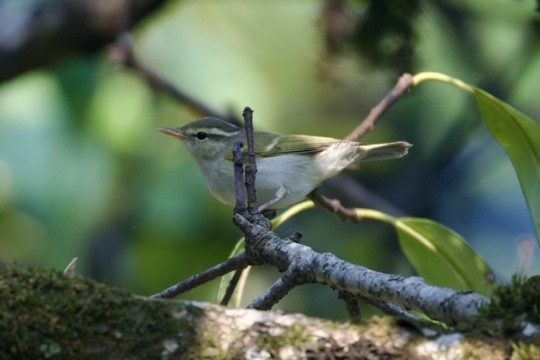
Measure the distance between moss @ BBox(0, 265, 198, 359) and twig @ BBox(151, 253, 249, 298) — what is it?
0.59m

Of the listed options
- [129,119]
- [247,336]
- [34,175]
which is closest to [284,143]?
[129,119]

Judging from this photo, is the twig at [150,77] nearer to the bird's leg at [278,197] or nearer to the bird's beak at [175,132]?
the bird's beak at [175,132]

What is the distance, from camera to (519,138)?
10.0ft

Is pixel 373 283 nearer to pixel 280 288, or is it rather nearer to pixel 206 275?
pixel 280 288

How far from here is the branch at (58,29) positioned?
477 centimetres

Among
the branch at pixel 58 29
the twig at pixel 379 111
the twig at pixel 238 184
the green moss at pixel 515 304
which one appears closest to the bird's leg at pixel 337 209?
the twig at pixel 379 111

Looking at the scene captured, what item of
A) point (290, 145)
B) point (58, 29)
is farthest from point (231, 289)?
point (58, 29)

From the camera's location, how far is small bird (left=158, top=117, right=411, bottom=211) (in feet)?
12.7

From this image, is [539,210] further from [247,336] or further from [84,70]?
[84,70]

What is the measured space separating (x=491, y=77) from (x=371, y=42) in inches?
56.2

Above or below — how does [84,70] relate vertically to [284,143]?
above

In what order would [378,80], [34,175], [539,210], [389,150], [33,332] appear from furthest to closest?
[378,80] < [34,175] < [389,150] < [539,210] < [33,332]

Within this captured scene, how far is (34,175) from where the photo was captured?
5281 millimetres

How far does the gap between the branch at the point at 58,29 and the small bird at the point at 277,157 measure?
0.80 m
